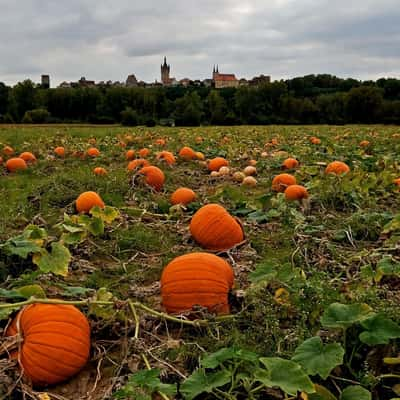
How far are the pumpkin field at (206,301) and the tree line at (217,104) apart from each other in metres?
37.7

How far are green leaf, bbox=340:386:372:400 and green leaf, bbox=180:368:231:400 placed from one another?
43 cm

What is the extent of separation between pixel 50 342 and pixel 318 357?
116 centimetres

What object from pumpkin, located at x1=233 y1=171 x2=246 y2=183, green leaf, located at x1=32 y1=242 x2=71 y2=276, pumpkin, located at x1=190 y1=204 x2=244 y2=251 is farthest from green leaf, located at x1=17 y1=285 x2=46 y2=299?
pumpkin, located at x1=233 y1=171 x2=246 y2=183

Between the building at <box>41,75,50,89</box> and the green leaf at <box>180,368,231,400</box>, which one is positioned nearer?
the green leaf at <box>180,368,231,400</box>

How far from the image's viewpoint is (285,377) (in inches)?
72.7

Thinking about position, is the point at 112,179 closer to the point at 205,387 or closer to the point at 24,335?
the point at 24,335

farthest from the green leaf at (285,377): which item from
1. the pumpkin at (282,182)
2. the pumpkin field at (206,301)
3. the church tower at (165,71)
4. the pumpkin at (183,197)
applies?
the church tower at (165,71)

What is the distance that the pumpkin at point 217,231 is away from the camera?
4121 millimetres

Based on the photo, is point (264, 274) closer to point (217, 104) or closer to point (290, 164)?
point (290, 164)

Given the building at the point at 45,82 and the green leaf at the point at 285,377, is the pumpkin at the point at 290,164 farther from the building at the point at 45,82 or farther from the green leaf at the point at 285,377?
the building at the point at 45,82

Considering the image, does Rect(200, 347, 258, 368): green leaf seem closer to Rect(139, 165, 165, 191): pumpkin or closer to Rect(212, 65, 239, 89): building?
Rect(139, 165, 165, 191): pumpkin

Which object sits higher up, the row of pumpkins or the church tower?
the church tower

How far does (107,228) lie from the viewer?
4.63 metres

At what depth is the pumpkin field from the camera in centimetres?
204
